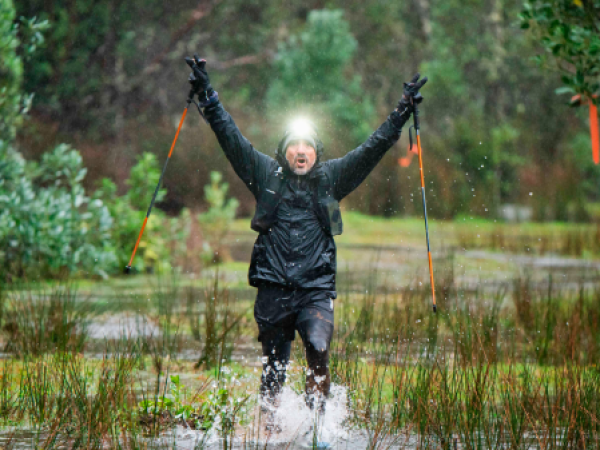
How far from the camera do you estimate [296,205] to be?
5.45 metres

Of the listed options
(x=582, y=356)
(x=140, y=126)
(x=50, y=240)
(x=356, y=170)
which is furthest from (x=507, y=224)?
(x=356, y=170)

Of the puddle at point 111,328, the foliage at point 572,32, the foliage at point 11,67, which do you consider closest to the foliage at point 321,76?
the foliage at point 11,67

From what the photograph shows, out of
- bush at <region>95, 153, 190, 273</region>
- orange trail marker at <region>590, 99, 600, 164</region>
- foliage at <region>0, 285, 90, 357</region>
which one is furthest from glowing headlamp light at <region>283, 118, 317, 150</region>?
bush at <region>95, 153, 190, 273</region>

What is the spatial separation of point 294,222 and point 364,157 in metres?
0.61

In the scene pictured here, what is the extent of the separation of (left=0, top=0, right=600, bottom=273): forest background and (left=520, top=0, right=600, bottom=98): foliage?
308 inches

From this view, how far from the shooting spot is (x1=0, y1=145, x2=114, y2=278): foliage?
11.1 m

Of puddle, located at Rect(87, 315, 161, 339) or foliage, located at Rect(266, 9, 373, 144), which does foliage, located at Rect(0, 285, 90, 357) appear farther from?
foliage, located at Rect(266, 9, 373, 144)

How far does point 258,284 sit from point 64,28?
17.5 m

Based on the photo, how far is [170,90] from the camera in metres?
32.3

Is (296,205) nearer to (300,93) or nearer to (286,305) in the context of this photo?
(286,305)

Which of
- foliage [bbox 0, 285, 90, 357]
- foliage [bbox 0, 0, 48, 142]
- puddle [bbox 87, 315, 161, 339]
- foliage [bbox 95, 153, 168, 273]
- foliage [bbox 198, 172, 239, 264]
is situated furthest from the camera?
foliage [bbox 198, 172, 239, 264]

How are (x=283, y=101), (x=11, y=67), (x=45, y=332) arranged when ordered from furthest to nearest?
(x=283, y=101)
(x=11, y=67)
(x=45, y=332)

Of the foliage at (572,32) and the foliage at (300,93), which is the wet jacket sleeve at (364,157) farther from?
the foliage at (300,93)

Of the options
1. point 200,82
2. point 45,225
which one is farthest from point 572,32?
point 45,225
